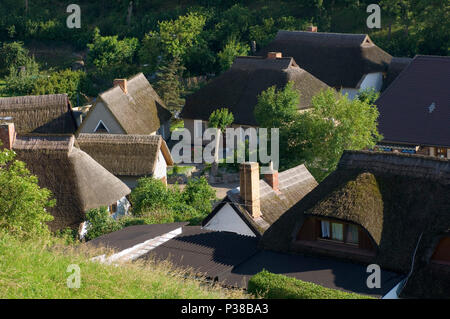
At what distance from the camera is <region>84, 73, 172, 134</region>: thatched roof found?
1535 inches

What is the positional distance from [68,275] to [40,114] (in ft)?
87.8

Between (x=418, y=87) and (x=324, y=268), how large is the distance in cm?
2018

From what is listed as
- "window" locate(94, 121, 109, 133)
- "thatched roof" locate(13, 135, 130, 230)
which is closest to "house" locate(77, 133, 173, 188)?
"thatched roof" locate(13, 135, 130, 230)

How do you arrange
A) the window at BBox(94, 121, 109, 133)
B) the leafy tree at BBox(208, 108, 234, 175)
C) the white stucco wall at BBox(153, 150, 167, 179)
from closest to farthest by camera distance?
1. the white stucco wall at BBox(153, 150, 167, 179)
2. the window at BBox(94, 121, 109, 133)
3. the leafy tree at BBox(208, 108, 234, 175)

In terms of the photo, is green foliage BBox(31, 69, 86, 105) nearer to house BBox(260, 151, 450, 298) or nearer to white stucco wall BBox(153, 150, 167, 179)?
white stucco wall BBox(153, 150, 167, 179)

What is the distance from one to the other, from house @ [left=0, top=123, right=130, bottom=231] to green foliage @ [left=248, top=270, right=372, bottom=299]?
39.6 feet


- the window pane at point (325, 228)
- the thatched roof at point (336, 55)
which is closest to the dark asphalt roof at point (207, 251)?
the window pane at point (325, 228)

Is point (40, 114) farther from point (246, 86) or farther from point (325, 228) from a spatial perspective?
point (325, 228)

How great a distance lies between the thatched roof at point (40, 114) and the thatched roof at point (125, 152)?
6340mm

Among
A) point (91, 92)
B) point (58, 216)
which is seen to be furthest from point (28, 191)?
point (91, 92)

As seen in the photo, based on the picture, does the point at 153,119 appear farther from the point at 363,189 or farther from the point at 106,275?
the point at 106,275

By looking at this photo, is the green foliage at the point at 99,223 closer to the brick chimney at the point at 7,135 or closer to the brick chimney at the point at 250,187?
the brick chimney at the point at 7,135

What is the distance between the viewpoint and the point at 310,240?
784 inches

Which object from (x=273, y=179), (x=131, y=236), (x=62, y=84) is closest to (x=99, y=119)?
(x=62, y=84)
